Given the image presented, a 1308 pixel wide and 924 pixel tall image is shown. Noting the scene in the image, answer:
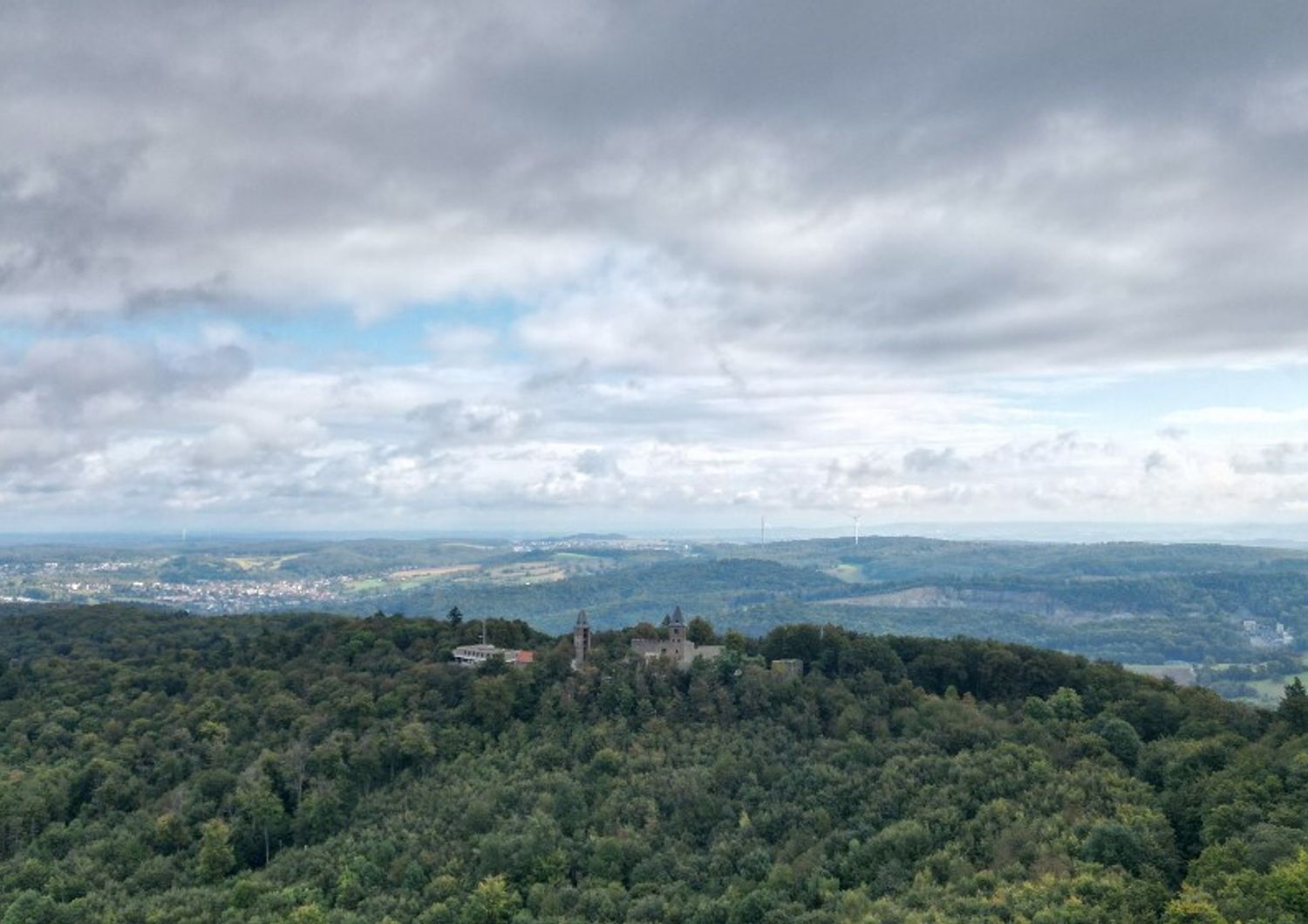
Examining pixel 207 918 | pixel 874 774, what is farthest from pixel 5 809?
pixel 874 774

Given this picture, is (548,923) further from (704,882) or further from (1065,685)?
(1065,685)

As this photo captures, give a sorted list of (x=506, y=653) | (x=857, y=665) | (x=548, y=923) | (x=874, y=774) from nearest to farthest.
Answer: (x=548, y=923)
(x=874, y=774)
(x=857, y=665)
(x=506, y=653)

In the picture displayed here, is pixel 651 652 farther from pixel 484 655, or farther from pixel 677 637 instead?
pixel 484 655

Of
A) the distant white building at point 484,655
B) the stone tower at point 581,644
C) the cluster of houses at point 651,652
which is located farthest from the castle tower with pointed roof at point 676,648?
the distant white building at point 484,655

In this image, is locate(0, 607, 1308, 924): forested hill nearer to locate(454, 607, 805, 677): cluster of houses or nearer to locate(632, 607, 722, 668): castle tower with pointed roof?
locate(454, 607, 805, 677): cluster of houses

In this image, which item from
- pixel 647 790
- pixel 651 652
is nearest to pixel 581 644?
pixel 651 652
